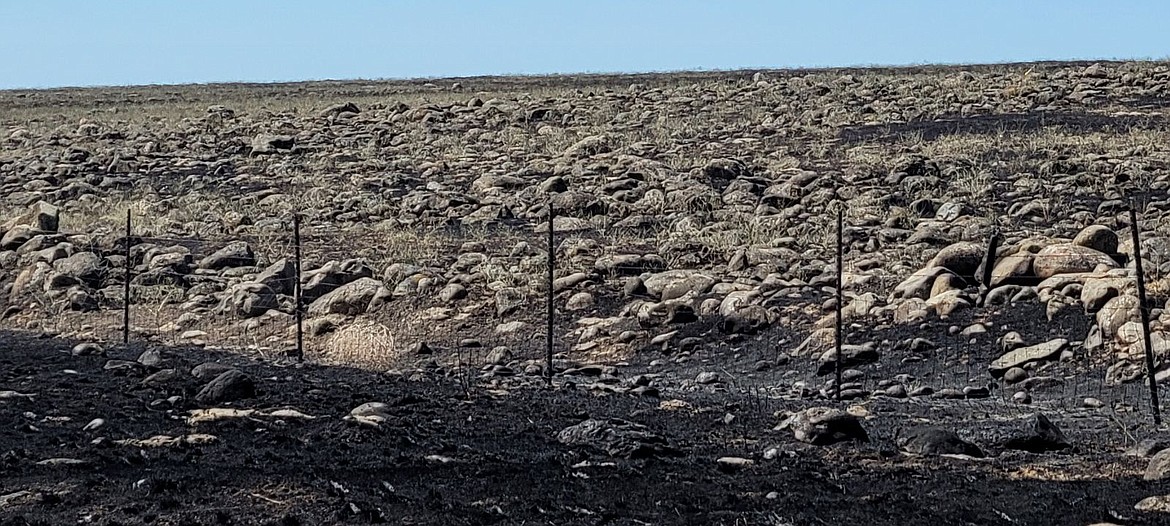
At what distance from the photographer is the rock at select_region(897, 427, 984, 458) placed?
26.1 ft

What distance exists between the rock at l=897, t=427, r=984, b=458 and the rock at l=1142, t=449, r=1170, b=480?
0.93 metres

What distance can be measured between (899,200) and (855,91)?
A: 1195cm

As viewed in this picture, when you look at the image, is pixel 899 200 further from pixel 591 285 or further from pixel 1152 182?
pixel 591 285

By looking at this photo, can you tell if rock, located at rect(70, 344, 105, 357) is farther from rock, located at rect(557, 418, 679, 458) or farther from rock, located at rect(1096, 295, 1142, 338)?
rock, located at rect(1096, 295, 1142, 338)

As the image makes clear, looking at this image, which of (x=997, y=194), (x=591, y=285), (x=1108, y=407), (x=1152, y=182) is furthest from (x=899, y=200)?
(x=1108, y=407)

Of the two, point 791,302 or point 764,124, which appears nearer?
point 791,302

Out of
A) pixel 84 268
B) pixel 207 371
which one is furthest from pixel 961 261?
pixel 84 268

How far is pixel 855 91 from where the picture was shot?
29016mm

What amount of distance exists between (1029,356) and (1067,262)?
2.07m

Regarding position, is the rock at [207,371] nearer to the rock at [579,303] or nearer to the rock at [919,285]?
the rock at [579,303]

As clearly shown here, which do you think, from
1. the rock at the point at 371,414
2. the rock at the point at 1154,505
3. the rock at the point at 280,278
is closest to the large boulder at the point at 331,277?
the rock at the point at 280,278

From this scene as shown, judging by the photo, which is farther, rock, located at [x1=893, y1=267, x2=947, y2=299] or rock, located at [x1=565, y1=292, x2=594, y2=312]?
rock, located at [x1=565, y1=292, x2=594, y2=312]

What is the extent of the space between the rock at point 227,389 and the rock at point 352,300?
432 cm

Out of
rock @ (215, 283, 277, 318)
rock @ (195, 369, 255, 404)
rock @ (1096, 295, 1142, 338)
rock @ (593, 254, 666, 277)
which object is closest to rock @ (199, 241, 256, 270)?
rock @ (215, 283, 277, 318)
